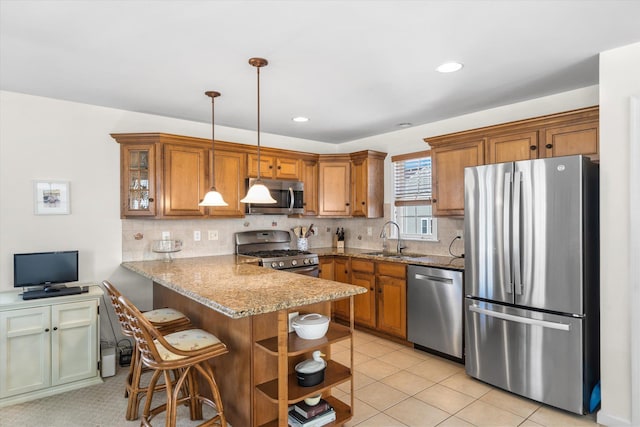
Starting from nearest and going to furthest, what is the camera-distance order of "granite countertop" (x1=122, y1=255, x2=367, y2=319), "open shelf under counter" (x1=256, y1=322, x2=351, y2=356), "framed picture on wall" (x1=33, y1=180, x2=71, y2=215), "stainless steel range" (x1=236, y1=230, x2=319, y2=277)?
"granite countertop" (x1=122, y1=255, x2=367, y2=319) → "open shelf under counter" (x1=256, y1=322, x2=351, y2=356) → "framed picture on wall" (x1=33, y1=180, x2=71, y2=215) → "stainless steel range" (x1=236, y1=230, x2=319, y2=277)

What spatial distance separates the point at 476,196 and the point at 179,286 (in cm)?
236

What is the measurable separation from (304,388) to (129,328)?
118 cm

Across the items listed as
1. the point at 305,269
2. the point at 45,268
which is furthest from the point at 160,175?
the point at 305,269

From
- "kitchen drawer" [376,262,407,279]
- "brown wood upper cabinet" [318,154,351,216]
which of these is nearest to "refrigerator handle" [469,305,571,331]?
"kitchen drawer" [376,262,407,279]

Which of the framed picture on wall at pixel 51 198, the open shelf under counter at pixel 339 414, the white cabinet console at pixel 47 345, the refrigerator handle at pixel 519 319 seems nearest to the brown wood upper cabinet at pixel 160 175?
the framed picture on wall at pixel 51 198

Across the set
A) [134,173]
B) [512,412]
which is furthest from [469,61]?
[134,173]

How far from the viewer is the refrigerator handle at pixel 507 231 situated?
283 cm

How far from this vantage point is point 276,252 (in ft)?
14.9

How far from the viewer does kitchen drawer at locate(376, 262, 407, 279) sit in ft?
12.7

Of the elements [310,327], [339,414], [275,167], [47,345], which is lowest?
[339,414]

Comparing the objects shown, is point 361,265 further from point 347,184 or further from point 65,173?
point 65,173

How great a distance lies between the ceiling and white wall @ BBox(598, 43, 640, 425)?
213 mm

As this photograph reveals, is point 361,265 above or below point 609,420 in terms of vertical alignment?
above

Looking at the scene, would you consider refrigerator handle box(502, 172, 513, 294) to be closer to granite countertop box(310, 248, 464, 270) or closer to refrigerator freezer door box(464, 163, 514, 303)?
refrigerator freezer door box(464, 163, 514, 303)
